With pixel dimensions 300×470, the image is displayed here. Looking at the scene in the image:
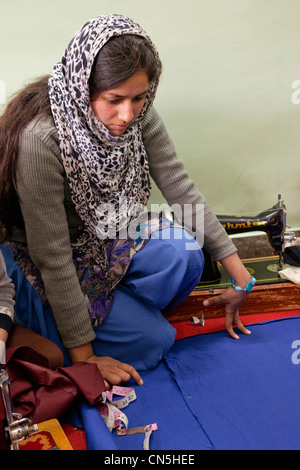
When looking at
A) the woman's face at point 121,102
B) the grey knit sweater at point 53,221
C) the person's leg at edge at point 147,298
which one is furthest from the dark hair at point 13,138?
the person's leg at edge at point 147,298

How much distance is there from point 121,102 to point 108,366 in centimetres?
74

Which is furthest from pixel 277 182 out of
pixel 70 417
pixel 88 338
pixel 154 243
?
pixel 70 417

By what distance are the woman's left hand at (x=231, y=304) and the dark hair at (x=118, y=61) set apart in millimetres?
798

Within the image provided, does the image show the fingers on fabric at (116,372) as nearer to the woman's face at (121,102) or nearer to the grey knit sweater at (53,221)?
the grey knit sweater at (53,221)

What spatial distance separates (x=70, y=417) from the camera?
122cm

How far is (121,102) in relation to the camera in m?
1.17

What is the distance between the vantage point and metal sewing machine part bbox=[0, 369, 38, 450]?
2.56 feet

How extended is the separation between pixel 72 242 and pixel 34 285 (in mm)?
175

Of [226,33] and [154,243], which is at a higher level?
[226,33]

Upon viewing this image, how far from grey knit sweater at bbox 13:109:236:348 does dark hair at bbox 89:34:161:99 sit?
0.21 metres

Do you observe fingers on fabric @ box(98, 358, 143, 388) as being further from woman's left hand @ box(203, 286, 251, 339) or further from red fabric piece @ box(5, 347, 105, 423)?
woman's left hand @ box(203, 286, 251, 339)

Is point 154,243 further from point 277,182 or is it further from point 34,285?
point 277,182

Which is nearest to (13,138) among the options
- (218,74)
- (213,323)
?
(213,323)

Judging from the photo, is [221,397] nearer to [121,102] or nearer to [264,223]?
[264,223]
